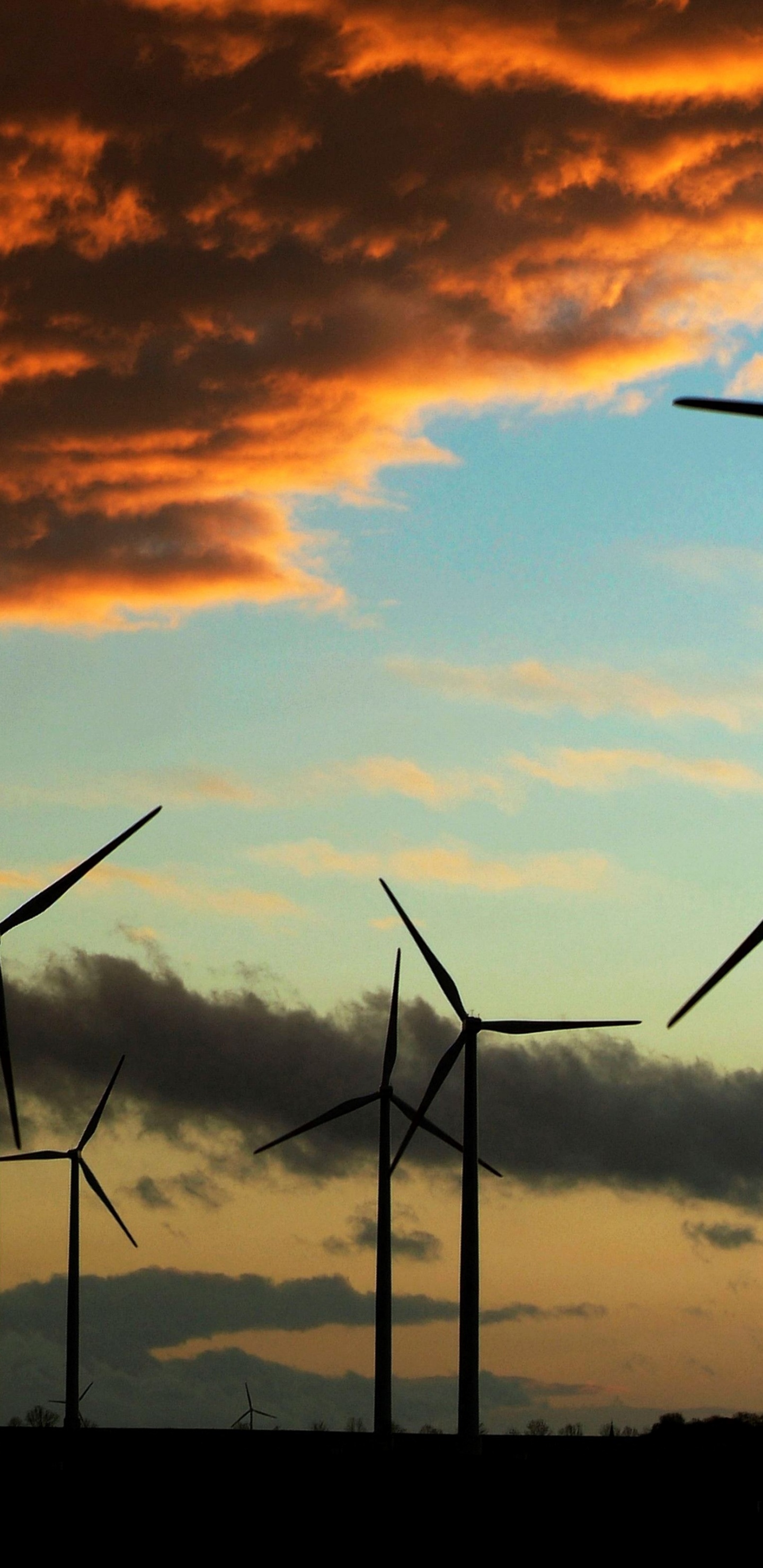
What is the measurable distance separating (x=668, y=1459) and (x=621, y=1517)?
62696 mm

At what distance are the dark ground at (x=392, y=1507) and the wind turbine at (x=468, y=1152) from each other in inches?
156

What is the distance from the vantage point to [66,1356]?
13962 cm

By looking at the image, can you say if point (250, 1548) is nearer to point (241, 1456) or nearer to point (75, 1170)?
point (75, 1170)

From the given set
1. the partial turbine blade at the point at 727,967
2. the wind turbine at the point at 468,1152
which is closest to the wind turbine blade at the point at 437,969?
the wind turbine at the point at 468,1152

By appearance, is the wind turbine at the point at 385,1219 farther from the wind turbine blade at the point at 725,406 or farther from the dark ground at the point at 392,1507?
the wind turbine blade at the point at 725,406

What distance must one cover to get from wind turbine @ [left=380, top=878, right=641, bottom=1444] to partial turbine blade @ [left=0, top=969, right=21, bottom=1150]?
24243 mm

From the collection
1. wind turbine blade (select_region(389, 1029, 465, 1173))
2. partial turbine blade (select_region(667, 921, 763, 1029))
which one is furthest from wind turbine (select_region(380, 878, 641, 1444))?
partial turbine blade (select_region(667, 921, 763, 1029))

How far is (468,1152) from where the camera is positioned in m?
96.6

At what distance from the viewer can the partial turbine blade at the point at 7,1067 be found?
2896 inches

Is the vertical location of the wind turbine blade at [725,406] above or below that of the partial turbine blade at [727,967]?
above

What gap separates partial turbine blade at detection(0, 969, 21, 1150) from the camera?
73.6 m

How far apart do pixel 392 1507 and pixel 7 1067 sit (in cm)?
3213

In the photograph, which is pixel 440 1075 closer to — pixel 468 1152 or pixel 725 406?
pixel 468 1152

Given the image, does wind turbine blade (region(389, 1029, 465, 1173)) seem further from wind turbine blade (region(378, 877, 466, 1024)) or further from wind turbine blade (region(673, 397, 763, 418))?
wind turbine blade (region(673, 397, 763, 418))
